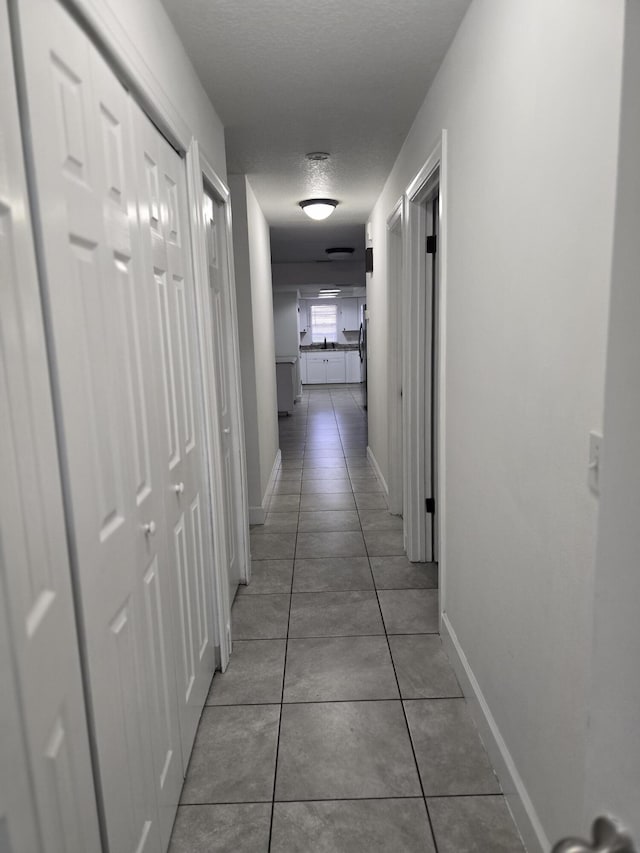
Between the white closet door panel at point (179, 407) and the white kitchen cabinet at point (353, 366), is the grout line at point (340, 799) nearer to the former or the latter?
the white closet door panel at point (179, 407)

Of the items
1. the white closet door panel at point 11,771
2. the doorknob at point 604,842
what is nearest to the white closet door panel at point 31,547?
the white closet door panel at point 11,771

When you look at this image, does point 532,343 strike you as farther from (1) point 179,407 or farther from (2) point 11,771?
(2) point 11,771

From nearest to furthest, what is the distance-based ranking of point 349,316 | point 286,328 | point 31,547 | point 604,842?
point 604,842, point 31,547, point 286,328, point 349,316

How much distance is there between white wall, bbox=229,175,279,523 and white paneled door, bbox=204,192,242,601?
107 cm

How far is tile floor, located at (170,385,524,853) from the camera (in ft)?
5.62

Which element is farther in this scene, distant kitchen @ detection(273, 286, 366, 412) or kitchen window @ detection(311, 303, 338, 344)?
kitchen window @ detection(311, 303, 338, 344)

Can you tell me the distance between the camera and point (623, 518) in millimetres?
687

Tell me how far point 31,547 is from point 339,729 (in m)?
1.65

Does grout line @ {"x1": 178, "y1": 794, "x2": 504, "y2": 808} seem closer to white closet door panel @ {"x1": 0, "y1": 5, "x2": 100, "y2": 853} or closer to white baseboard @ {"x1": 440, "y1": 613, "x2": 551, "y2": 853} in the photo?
white baseboard @ {"x1": 440, "y1": 613, "x2": 551, "y2": 853}

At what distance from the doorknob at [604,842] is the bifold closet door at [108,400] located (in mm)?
876

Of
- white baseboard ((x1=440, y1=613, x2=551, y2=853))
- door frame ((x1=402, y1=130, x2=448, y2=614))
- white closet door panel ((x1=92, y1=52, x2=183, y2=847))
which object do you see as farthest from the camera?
door frame ((x1=402, y1=130, x2=448, y2=614))

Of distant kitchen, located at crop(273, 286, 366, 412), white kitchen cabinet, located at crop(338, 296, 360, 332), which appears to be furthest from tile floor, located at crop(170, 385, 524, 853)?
white kitchen cabinet, located at crop(338, 296, 360, 332)

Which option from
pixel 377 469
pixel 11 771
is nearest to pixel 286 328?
pixel 377 469

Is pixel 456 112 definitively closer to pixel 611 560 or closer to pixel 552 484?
pixel 552 484
